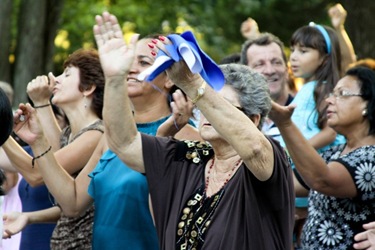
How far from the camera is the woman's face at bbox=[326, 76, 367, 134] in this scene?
621cm

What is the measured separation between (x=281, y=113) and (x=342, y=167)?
2.33ft

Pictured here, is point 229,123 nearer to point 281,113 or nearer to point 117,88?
point 117,88

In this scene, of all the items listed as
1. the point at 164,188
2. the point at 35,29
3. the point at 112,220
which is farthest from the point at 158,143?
the point at 35,29

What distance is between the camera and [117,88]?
15.1 feet

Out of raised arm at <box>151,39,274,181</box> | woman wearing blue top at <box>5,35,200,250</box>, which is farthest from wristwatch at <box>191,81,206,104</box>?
woman wearing blue top at <box>5,35,200,250</box>

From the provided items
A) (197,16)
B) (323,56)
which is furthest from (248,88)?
(197,16)

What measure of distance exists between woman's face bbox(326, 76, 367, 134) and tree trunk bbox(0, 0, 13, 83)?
645cm

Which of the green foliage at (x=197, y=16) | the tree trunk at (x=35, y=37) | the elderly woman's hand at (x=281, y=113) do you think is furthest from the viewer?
the green foliage at (x=197, y=16)

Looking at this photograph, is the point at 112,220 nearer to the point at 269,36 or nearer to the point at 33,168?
the point at 33,168

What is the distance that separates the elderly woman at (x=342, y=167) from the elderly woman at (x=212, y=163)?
54 cm

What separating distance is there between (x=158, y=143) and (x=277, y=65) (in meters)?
2.99

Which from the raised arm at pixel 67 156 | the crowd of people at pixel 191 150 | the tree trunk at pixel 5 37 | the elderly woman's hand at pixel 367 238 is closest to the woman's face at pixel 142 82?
the crowd of people at pixel 191 150

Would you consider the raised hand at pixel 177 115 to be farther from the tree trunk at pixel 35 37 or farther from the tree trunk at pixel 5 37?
the tree trunk at pixel 35 37

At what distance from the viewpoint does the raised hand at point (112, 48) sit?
4.54m
